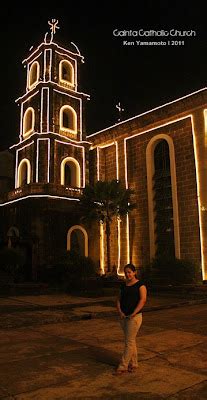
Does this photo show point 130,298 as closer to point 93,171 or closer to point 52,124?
point 52,124

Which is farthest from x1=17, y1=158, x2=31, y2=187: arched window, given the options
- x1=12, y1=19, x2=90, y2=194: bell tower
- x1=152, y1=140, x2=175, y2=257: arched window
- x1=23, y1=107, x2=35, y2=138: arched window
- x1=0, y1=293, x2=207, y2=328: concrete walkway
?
x1=0, y1=293, x2=207, y2=328: concrete walkway

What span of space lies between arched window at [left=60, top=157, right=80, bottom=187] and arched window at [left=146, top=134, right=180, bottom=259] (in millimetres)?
5942

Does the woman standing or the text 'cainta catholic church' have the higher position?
the text 'cainta catholic church'

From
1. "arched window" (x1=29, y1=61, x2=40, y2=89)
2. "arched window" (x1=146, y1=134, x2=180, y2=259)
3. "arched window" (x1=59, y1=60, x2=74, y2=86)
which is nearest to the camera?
"arched window" (x1=146, y1=134, x2=180, y2=259)

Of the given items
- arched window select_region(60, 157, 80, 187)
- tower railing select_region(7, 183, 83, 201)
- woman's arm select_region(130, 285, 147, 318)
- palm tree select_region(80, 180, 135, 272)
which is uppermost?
arched window select_region(60, 157, 80, 187)

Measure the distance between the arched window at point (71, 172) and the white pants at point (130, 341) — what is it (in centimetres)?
2404

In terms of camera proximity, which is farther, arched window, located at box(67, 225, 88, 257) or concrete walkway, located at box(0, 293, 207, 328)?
arched window, located at box(67, 225, 88, 257)

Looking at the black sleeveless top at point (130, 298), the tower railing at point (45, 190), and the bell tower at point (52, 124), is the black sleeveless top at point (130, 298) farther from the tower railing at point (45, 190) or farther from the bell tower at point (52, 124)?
the bell tower at point (52, 124)

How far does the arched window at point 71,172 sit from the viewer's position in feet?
96.2

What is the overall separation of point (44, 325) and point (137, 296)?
5700 mm

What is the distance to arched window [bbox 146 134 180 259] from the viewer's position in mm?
25297

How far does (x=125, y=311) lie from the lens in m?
5.49

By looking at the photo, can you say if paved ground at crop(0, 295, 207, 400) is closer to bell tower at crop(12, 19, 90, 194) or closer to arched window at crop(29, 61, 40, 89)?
bell tower at crop(12, 19, 90, 194)

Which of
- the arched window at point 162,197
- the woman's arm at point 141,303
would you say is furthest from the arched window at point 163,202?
the woman's arm at point 141,303
